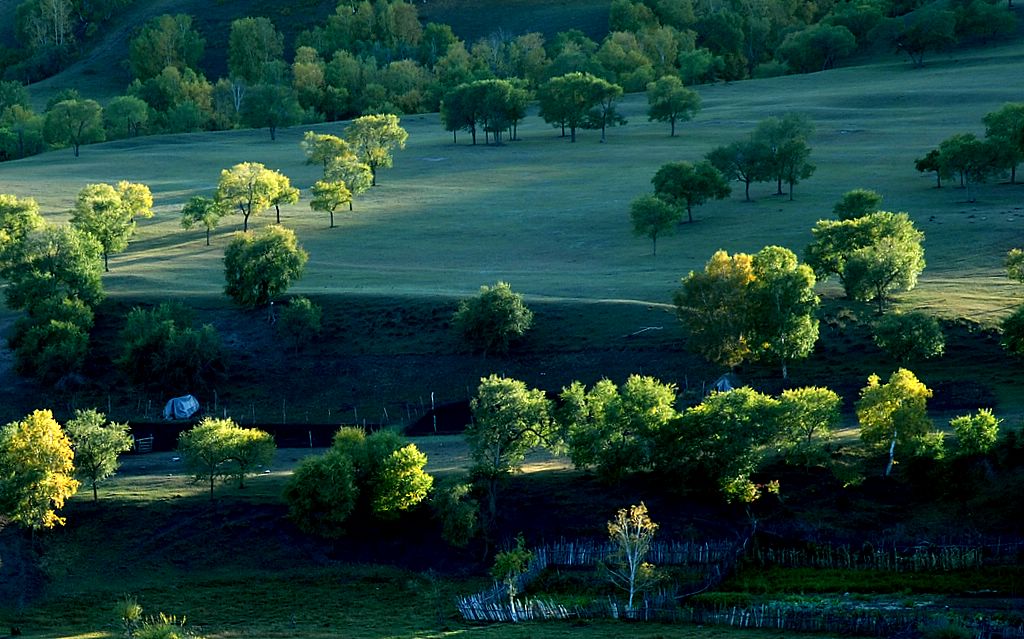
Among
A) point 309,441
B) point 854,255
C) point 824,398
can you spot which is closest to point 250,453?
point 309,441

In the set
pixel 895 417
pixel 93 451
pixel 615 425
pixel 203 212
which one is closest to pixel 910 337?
pixel 895 417

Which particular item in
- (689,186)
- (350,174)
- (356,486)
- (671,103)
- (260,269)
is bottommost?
(356,486)

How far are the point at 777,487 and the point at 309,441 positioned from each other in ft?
103

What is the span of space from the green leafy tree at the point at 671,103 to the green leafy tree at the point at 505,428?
100384mm

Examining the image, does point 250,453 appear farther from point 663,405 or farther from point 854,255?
point 854,255

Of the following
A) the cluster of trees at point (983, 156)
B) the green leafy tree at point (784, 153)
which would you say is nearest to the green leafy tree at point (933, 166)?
the cluster of trees at point (983, 156)

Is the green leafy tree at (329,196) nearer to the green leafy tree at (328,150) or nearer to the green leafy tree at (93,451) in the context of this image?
the green leafy tree at (328,150)

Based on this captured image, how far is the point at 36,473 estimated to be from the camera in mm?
75688

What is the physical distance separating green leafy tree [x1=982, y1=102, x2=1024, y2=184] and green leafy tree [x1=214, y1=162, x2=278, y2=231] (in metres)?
65.2

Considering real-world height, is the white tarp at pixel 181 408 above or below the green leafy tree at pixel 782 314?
below

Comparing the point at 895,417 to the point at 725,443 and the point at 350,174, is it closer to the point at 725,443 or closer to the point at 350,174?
the point at 725,443

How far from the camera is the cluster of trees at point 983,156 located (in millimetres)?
129875

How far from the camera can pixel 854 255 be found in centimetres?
10019

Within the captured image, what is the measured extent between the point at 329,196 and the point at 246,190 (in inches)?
308
